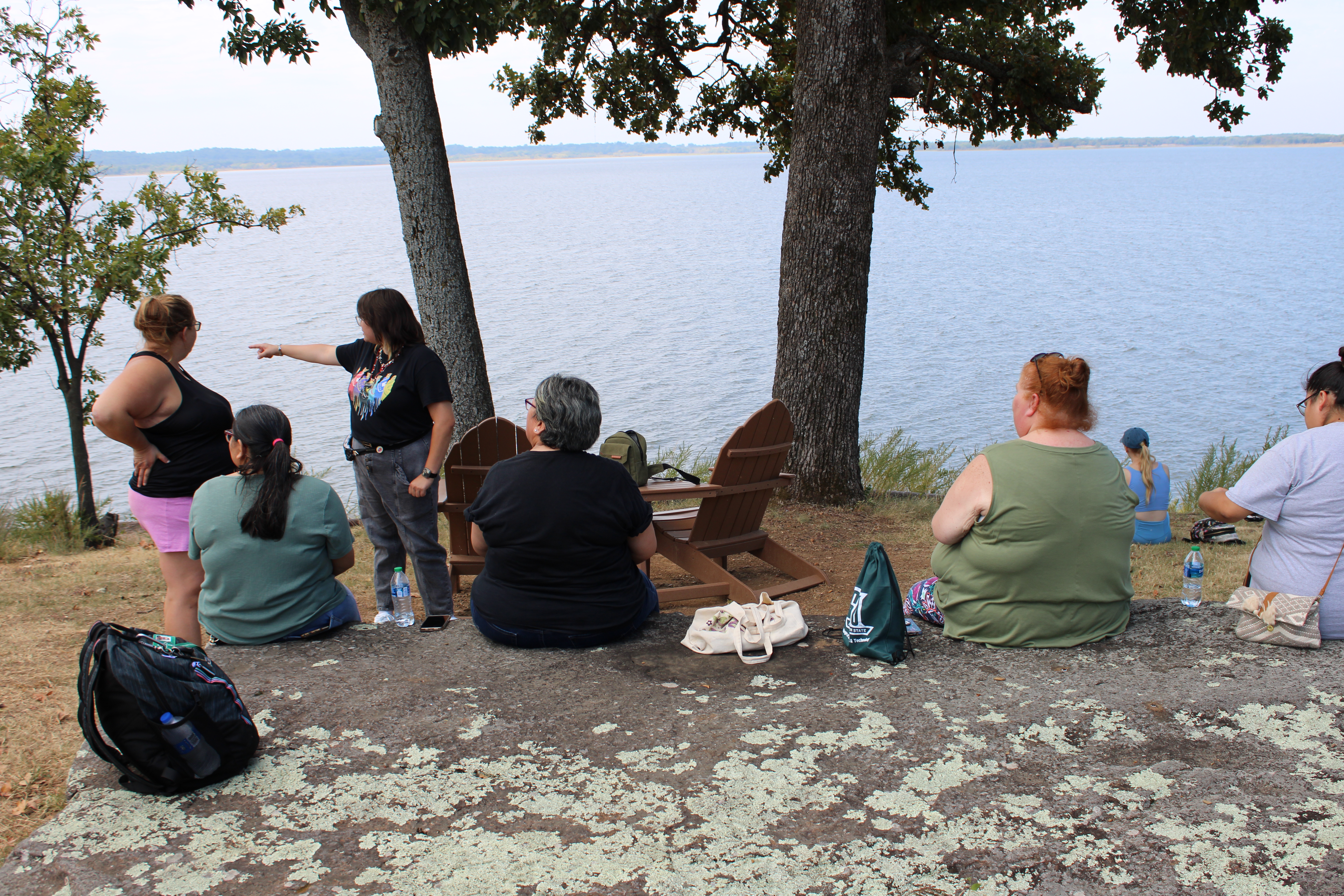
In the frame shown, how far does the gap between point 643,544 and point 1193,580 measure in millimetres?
2417

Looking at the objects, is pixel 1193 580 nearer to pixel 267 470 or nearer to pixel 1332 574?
pixel 1332 574

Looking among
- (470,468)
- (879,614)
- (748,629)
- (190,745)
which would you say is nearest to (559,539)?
(748,629)

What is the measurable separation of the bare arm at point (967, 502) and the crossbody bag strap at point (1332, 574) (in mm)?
1276

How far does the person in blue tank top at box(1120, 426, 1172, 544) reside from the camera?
690 cm

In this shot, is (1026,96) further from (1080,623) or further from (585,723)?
(585,723)

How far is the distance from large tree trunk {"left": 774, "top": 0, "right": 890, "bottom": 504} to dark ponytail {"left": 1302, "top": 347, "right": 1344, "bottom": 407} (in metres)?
4.28

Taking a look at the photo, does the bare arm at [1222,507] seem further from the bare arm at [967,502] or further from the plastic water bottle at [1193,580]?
the bare arm at [967,502]

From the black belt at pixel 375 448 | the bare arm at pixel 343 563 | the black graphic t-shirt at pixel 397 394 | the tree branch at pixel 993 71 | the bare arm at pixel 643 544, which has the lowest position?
the bare arm at pixel 343 563

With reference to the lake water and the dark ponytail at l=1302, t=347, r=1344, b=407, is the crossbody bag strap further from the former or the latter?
the lake water

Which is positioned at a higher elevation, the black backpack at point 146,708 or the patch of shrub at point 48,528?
the black backpack at point 146,708

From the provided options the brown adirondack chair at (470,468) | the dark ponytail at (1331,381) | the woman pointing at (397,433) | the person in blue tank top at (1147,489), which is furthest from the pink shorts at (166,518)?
the person in blue tank top at (1147,489)

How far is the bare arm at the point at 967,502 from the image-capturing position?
3.44 metres

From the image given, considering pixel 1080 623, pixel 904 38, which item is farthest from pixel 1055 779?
pixel 904 38

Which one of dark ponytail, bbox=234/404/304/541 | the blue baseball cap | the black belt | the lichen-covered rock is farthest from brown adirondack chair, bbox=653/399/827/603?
the blue baseball cap
